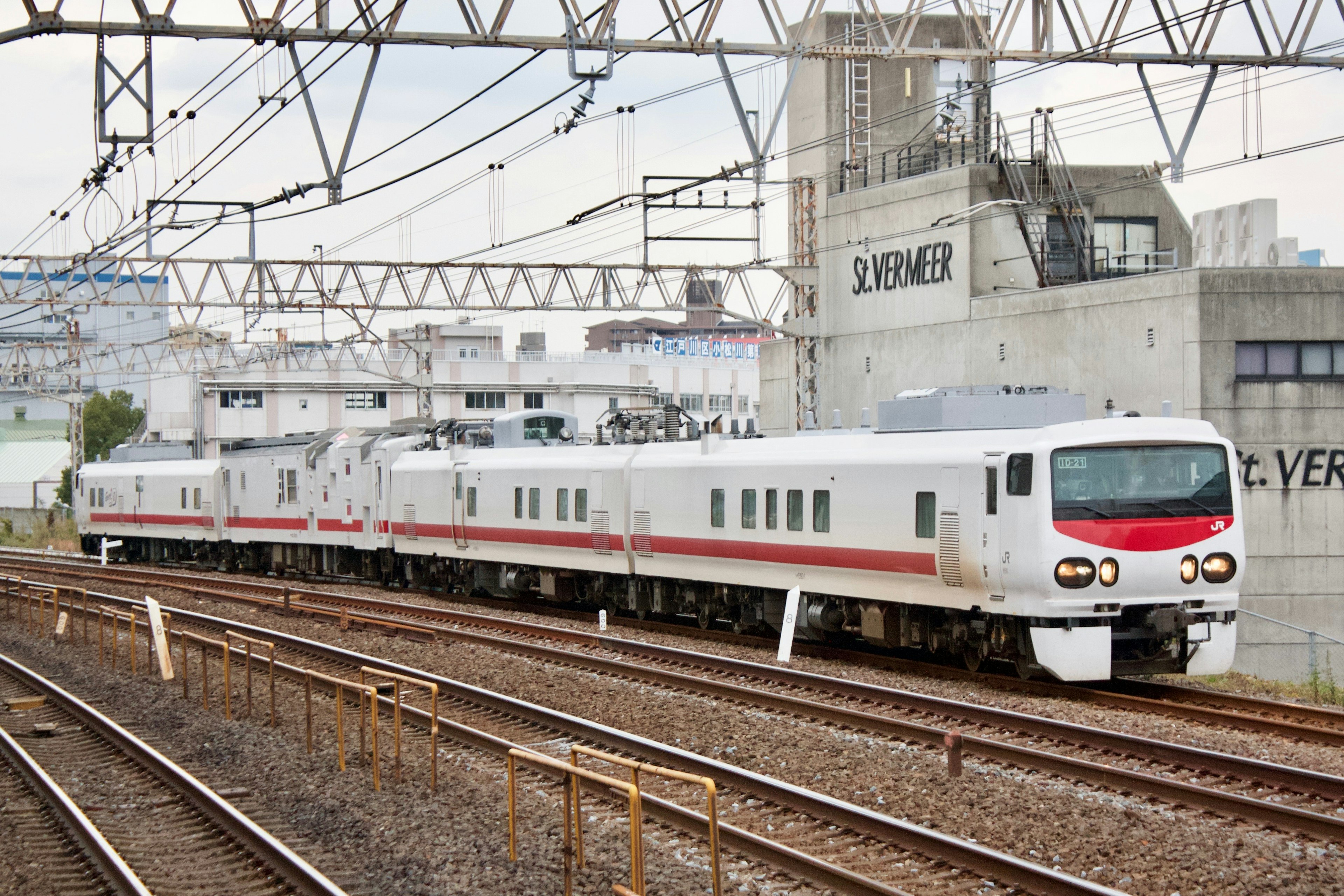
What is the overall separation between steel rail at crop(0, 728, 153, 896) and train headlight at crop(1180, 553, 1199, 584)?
10.6 m

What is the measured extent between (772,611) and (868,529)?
11.1 feet

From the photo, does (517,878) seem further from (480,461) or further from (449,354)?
(449,354)

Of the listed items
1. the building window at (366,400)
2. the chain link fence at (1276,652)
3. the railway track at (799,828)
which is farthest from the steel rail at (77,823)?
the building window at (366,400)

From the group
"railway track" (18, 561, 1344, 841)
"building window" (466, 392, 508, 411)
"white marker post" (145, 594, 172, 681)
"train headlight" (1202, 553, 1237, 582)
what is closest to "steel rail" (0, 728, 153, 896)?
"white marker post" (145, 594, 172, 681)

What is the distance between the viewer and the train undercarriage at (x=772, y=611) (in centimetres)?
1555

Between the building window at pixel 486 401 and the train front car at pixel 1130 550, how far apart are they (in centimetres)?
7664

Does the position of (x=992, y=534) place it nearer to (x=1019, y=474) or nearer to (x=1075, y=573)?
(x=1019, y=474)

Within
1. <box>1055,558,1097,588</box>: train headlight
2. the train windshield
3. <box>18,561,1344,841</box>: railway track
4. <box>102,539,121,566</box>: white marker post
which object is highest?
the train windshield

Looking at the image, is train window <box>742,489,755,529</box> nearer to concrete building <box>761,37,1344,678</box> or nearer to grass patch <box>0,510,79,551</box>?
concrete building <box>761,37,1344,678</box>

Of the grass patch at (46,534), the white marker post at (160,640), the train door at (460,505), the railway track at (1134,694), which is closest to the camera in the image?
the railway track at (1134,694)

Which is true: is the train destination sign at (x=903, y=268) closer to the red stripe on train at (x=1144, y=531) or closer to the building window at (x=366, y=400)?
the red stripe on train at (x=1144, y=531)

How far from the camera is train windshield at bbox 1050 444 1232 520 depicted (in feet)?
49.6

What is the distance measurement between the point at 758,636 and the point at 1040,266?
16131 mm

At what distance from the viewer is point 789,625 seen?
1873 centimetres
